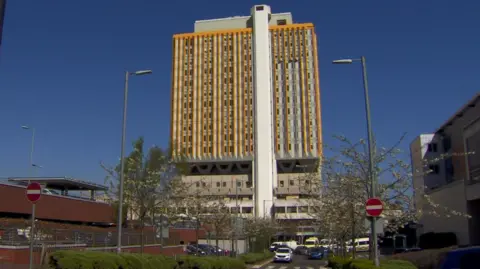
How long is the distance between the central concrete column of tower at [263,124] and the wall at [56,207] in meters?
55.5

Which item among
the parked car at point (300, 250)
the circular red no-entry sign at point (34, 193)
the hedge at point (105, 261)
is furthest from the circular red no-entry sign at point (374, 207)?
the parked car at point (300, 250)

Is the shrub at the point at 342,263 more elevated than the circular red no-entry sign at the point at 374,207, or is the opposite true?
the circular red no-entry sign at the point at 374,207

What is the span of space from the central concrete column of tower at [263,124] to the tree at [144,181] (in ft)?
246

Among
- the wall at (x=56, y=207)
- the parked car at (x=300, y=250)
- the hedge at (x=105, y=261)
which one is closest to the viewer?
the hedge at (x=105, y=261)

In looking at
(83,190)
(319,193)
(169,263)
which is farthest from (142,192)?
(83,190)

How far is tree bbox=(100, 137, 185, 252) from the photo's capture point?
99.3 feet

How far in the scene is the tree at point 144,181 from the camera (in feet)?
99.3

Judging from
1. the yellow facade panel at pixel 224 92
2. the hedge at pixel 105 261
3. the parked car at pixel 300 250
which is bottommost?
the parked car at pixel 300 250

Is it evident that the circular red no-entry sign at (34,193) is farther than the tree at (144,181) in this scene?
No

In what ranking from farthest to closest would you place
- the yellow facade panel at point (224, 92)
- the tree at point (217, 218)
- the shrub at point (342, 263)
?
1. the yellow facade panel at point (224, 92)
2. the tree at point (217, 218)
3. the shrub at point (342, 263)

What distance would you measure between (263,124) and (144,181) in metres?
79.0

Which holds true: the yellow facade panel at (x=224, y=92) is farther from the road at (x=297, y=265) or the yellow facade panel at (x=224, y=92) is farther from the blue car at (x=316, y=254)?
the road at (x=297, y=265)

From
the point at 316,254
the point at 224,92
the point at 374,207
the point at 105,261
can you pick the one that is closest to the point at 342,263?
the point at 374,207

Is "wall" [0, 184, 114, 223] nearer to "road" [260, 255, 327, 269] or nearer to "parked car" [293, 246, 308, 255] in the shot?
"road" [260, 255, 327, 269]
